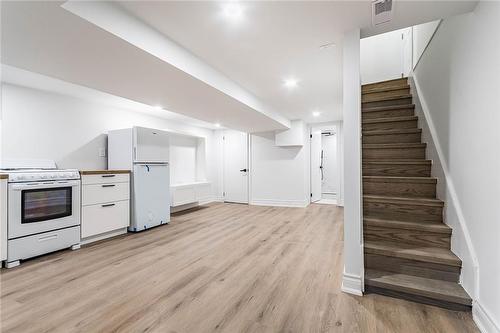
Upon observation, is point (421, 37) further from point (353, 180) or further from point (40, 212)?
point (40, 212)

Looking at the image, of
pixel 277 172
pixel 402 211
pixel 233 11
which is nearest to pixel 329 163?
pixel 277 172

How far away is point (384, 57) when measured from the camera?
165 inches

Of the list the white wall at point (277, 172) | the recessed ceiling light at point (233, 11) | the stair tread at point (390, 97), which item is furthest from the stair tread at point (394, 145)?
the white wall at point (277, 172)

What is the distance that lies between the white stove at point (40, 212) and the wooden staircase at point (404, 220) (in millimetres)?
3368

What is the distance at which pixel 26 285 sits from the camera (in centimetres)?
197

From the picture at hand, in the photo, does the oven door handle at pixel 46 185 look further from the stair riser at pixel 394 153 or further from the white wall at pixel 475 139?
the white wall at pixel 475 139

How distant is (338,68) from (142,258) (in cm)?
318

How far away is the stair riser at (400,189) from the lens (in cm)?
221

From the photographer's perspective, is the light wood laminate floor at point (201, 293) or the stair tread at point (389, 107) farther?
the stair tread at point (389, 107)

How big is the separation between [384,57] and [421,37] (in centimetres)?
153

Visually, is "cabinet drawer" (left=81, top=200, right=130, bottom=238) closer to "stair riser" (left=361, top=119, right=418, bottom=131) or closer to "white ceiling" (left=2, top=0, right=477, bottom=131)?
"white ceiling" (left=2, top=0, right=477, bottom=131)

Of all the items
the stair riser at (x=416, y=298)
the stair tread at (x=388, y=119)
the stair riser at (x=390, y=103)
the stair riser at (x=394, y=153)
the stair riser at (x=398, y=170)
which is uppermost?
the stair riser at (x=390, y=103)

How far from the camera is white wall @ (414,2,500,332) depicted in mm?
1325

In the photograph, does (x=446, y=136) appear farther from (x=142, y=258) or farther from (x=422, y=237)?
(x=142, y=258)
